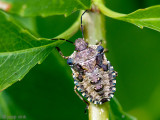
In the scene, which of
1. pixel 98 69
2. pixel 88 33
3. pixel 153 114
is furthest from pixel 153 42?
pixel 88 33

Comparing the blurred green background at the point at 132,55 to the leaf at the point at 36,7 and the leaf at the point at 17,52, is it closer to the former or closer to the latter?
the leaf at the point at 17,52

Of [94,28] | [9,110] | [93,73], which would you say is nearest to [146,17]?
[94,28]

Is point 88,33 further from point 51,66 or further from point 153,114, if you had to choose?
point 153,114

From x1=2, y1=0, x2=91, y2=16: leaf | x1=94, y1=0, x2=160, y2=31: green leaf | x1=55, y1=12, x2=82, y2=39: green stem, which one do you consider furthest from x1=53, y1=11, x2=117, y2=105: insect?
x1=2, y1=0, x2=91, y2=16: leaf

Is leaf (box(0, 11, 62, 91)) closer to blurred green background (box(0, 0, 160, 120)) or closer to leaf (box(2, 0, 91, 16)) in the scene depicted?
leaf (box(2, 0, 91, 16))

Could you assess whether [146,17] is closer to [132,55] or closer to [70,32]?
[70,32]

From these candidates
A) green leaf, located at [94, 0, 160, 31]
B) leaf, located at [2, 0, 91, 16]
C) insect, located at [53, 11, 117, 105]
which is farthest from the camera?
insect, located at [53, 11, 117, 105]

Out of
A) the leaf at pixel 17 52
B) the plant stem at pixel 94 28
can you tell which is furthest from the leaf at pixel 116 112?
the leaf at pixel 17 52
